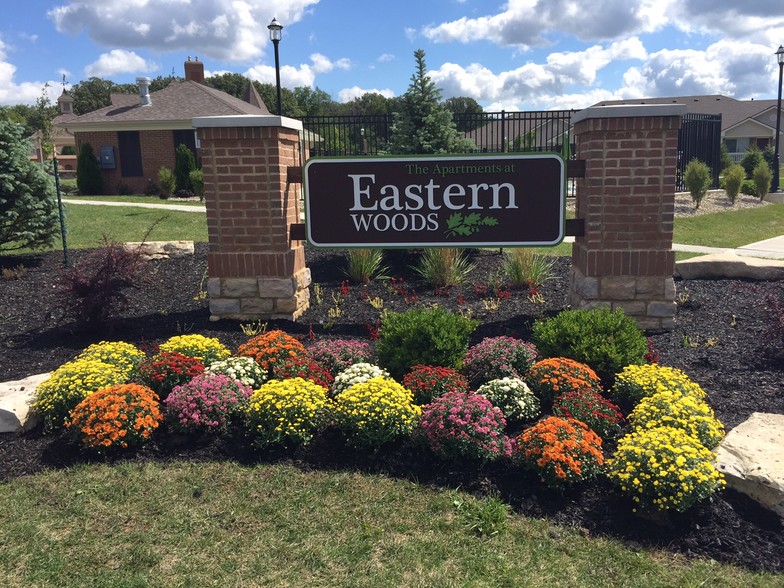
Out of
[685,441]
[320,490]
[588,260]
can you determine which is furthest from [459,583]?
[588,260]

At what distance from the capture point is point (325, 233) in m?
6.98

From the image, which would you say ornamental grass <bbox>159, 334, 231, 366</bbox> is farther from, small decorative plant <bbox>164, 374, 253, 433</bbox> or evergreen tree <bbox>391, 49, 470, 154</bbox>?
evergreen tree <bbox>391, 49, 470, 154</bbox>

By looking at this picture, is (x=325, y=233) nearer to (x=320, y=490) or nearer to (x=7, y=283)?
(x=320, y=490)

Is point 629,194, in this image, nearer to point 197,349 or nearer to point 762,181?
point 197,349

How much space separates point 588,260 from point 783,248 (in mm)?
8369

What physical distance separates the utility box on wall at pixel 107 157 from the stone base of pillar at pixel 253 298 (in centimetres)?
2532

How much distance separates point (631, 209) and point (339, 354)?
3.23 metres

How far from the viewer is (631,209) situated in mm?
6426

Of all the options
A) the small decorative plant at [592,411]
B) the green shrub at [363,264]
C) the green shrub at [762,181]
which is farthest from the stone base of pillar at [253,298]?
the green shrub at [762,181]

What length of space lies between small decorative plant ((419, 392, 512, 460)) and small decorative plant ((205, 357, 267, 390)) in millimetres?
1491

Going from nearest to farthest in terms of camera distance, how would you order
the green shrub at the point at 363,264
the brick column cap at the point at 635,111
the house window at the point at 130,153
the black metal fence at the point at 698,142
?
the brick column cap at the point at 635,111 < the green shrub at the point at 363,264 < the black metal fence at the point at 698,142 < the house window at the point at 130,153

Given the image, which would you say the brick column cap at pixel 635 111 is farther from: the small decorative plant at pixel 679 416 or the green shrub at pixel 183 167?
the green shrub at pixel 183 167

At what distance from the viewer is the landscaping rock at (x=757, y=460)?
3424 millimetres

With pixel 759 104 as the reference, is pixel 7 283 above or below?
below
